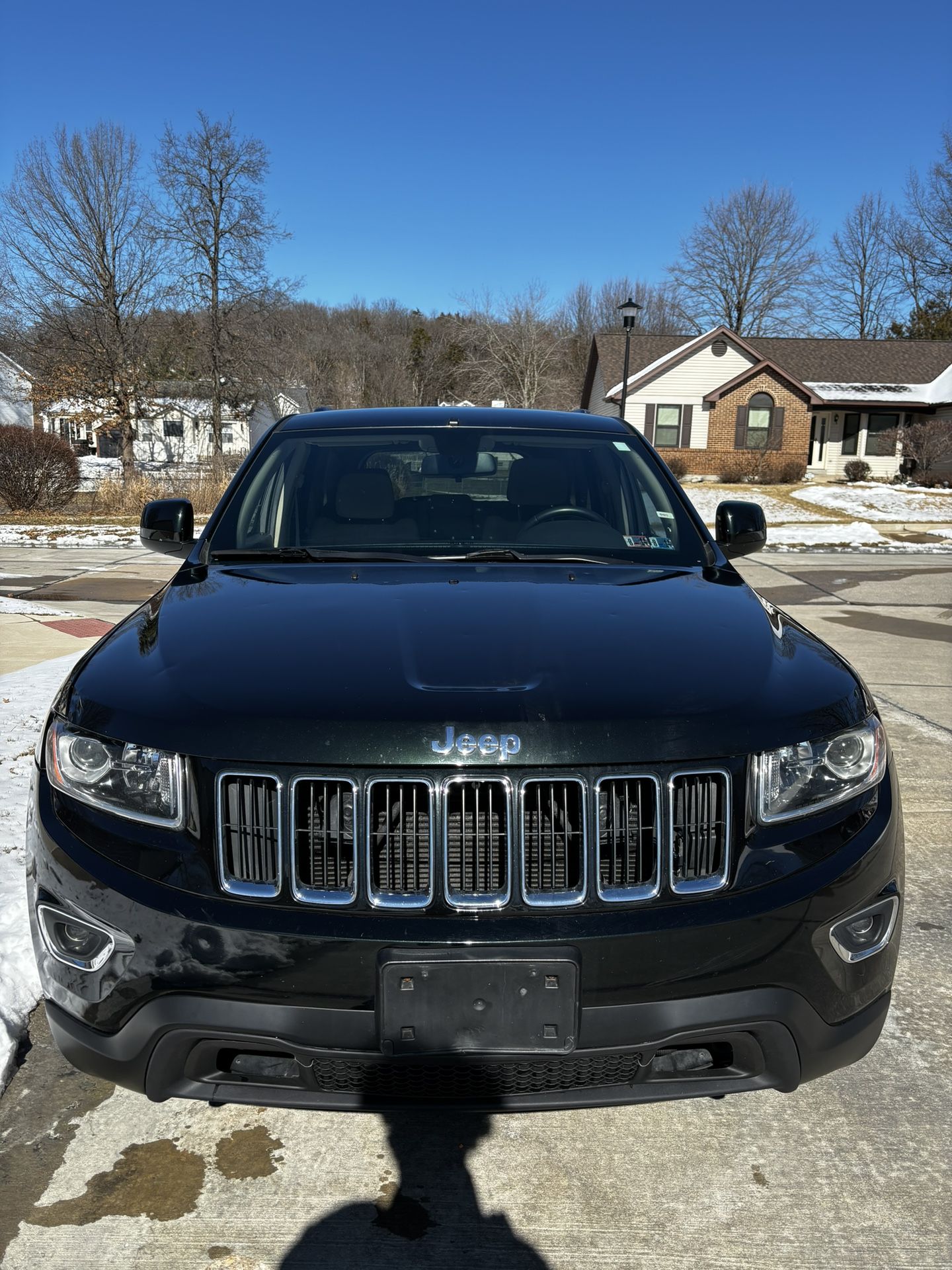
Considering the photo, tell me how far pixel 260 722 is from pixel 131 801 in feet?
1.05

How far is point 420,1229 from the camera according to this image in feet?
7.01

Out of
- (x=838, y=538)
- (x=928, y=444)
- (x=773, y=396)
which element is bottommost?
(x=838, y=538)

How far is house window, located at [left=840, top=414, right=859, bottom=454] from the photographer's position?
4256 cm

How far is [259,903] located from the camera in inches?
76.0

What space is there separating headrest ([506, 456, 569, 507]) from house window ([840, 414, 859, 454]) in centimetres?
4230

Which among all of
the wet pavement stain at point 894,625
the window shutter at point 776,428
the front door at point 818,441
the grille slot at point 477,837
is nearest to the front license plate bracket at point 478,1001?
the grille slot at point 477,837

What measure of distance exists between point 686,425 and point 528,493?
36951 millimetres

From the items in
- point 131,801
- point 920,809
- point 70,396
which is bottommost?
point 920,809

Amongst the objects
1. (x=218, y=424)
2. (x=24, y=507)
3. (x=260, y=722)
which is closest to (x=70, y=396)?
(x=218, y=424)

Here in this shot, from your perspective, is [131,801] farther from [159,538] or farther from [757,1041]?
[159,538]

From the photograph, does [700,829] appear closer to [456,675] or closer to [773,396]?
[456,675]

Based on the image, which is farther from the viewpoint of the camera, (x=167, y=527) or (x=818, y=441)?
(x=818, y=441)

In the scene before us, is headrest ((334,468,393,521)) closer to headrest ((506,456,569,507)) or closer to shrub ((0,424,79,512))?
headrest ((506,456,569,507))

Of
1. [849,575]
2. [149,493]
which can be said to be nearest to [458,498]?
[849,575]
